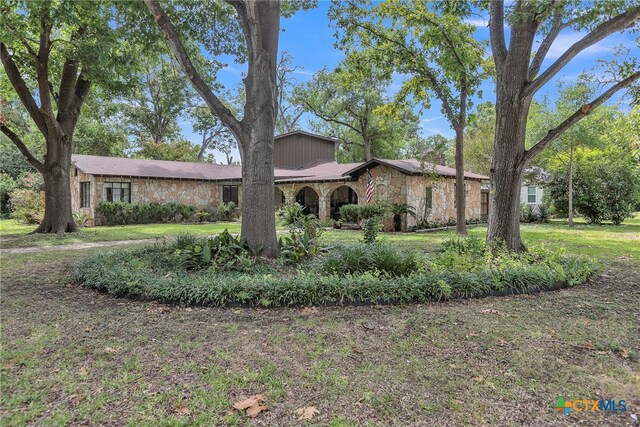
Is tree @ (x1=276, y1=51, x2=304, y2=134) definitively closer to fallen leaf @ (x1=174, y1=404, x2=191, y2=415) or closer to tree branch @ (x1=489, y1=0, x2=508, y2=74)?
tree branch @ (x1=489, y1=0, x2=508, y2=74)

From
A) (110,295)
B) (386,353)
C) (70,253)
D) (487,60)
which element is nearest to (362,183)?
(487,60)

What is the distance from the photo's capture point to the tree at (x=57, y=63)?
1016 centimetres

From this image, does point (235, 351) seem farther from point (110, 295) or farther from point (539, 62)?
point (539, 62)

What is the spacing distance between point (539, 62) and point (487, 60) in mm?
6089

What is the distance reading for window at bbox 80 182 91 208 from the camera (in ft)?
64.4

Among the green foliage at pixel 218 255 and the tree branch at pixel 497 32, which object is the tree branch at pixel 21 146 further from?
the tree branch at pixel 497 32

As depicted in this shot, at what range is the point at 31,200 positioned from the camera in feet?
Answer: 63.9

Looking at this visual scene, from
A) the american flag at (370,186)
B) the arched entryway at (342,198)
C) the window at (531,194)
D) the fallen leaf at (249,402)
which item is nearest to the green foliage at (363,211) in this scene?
the american flag at (370,186)

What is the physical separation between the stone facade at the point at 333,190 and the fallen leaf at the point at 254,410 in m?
13.1

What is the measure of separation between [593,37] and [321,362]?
7.39m

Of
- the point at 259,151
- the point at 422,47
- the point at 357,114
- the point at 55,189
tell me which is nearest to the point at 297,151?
the point at 357,114

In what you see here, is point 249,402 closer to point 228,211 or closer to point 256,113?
point 256,113

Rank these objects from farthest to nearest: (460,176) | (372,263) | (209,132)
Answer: (209,132) → (460,176) → (372,263)

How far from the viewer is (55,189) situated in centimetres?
1352
